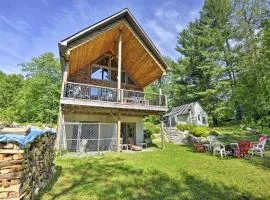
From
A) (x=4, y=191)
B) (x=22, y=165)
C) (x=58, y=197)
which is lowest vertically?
(x=58, y=197)

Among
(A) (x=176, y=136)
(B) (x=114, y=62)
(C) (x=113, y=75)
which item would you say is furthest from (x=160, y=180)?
(A) (x=176, y=136)

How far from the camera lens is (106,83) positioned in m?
15.4

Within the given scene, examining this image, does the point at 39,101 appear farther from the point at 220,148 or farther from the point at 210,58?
the point at 220,148

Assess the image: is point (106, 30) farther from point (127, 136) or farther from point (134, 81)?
point (127, 136)

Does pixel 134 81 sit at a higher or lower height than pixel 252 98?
higher

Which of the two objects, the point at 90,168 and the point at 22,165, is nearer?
the point at 22,165

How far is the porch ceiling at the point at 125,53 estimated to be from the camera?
12.9 meters

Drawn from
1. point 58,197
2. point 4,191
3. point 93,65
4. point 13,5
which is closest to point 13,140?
point 4,191

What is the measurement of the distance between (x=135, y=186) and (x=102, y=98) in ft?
26.9

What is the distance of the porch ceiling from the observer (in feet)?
42.2

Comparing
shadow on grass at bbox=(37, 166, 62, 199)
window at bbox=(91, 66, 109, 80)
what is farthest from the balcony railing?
shadow on grass at bbox=(37, 166, 62, 199)

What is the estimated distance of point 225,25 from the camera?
99.1 feet

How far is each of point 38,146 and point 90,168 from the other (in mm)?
3670

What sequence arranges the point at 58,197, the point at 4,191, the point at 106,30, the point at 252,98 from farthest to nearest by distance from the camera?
1. the point at 106,30
2. the point at 252,98
3. the point at 58,197
4. the point at 4,191
